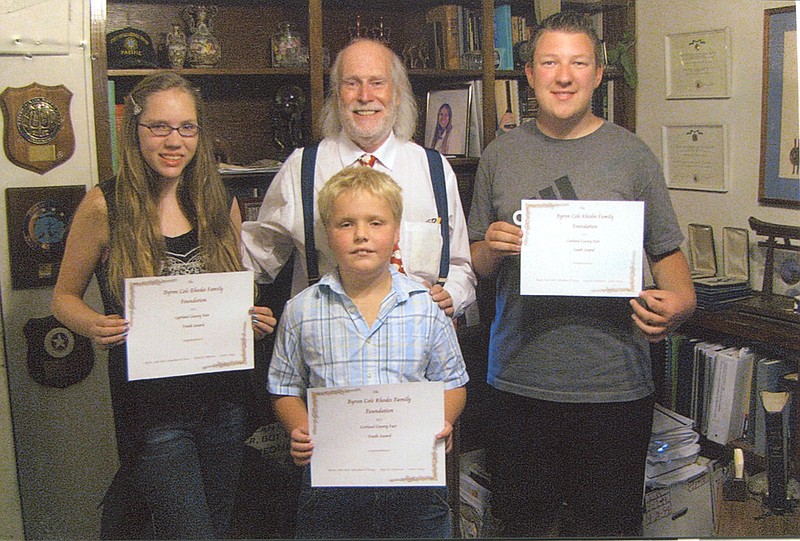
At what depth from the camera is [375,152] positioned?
59.7 inches

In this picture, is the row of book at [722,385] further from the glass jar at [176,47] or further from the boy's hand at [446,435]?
the glass jar at [176,47]

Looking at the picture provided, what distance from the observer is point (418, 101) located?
5.49 feet

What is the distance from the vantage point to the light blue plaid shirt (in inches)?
54.9

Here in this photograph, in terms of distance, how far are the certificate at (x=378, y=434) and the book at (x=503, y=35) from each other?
2.62ft

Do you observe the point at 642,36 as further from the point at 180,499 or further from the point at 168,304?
the point at 180,499

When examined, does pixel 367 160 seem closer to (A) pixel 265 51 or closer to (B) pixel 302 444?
(A) pixel 265 51

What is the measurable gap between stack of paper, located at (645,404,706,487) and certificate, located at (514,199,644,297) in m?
0.40

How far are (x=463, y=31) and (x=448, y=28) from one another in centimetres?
4

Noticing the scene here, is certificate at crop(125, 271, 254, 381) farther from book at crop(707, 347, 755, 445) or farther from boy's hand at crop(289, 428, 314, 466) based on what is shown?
book at crop(707, 347, 755, 445)

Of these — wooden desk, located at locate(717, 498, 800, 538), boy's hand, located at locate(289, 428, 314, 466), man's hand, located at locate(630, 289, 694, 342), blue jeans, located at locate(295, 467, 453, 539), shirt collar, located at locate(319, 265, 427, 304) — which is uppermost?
shirt collar, located at locate(319, 265, 427, 304)

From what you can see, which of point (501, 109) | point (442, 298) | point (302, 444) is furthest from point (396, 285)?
point (501, 109)

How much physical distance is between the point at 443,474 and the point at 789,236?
3.04ft

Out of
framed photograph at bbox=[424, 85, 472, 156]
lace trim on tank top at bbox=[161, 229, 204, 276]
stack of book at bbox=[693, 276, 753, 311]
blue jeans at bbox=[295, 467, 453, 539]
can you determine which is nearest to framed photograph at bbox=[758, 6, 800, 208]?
stack of book at bbox=[693, 276, 753, 311]

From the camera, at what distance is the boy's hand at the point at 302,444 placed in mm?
1408
